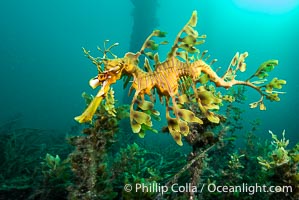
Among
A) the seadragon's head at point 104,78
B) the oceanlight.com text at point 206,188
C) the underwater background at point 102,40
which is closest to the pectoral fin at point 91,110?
the seadragon's head at point 104,78

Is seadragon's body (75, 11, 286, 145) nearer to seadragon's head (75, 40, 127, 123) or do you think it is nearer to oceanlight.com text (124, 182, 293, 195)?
seadragon's head (75, 40, 127, 123)

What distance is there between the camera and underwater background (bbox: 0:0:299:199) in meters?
46.4

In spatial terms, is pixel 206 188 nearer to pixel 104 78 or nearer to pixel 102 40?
pixel 104 78

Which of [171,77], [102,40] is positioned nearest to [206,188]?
[171,77]

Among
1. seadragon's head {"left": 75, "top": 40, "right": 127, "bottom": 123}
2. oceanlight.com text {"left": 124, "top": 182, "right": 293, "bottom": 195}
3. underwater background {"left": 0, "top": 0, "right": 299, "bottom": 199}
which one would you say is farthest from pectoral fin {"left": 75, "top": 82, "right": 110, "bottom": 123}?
underwater background {"left": 0, "top": 0, "right": 299, "bottom": 199}

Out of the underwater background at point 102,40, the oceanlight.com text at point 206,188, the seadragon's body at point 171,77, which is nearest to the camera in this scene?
the seadragon's body at point 171,77

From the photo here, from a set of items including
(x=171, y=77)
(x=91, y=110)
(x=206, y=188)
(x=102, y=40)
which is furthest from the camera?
(x=102, y=40)

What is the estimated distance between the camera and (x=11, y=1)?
108062mm

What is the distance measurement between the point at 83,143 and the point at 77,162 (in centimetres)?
20

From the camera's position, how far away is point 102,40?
106 meters

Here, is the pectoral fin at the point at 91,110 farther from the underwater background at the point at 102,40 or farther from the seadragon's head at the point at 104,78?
the underwater background at the point at 102,40

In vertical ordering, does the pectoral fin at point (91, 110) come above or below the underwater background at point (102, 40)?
below

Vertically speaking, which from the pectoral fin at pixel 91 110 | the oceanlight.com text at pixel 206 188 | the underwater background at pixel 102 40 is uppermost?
the underwater background at pixel 102 40

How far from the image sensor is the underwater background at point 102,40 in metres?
46.4
